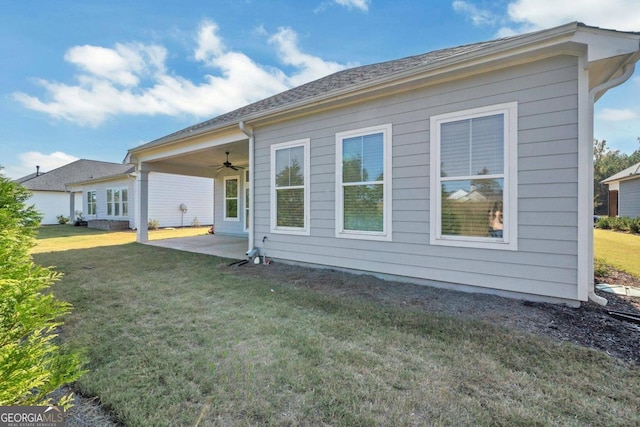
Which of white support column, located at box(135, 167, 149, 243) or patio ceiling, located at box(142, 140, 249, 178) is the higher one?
patio ceiling, located at box(142, 140, 249, 178)

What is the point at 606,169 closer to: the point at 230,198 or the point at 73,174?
the point at 230,198

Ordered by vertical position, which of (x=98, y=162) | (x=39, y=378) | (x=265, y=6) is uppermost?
(x=265, y=6)

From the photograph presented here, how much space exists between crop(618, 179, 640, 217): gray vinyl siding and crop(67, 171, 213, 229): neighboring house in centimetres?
2449

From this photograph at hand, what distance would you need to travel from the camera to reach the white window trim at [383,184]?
4.66 metres

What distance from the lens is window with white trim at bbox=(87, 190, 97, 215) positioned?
18.8 meters

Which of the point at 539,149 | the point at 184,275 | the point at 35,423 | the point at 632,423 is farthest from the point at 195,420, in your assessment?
the point at 539,149

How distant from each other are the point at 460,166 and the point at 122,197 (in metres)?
18.4

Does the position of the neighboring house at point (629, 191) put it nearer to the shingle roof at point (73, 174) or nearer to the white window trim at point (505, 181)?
the white window trim at point (505, 181)

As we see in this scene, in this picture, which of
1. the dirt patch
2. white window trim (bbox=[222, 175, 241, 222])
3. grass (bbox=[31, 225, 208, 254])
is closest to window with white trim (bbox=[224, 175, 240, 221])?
white window trim (bbox=[222, 175, 241, 222])

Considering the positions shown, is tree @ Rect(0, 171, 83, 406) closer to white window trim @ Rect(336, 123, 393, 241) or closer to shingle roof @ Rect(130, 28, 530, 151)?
white window trim @ Rect(336, 123, 393, 241)

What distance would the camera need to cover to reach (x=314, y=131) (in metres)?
5.56

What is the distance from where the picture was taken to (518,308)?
3473 millimetres

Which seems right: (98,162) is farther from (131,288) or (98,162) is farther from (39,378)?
(39,378)

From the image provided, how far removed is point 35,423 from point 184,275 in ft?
13.6
